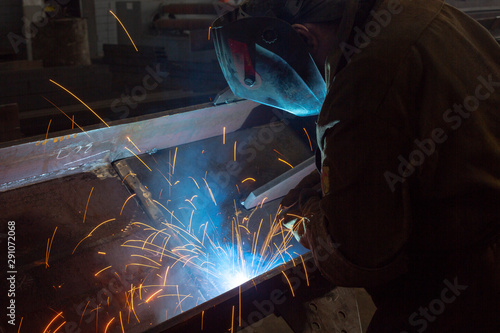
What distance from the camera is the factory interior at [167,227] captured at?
1.61 meters

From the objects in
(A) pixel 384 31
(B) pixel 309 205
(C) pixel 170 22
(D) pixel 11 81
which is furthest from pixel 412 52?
(C) pixel 170 22

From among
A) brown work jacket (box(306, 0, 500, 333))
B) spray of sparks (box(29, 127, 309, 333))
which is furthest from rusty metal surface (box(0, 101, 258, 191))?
brown work jacket (box(306, 0, 500, 333))

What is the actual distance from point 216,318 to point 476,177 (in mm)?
945

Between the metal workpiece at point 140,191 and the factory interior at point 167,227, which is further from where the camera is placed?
the metal workpiece at point 140,191

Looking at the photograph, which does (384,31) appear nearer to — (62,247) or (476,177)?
(476,177)

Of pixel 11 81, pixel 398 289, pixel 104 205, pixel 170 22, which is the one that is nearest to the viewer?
pixel 398 289

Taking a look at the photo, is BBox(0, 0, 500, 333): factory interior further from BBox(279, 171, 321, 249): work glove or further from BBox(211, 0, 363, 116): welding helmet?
BBox(211, 0, 363, 116): welding helmet

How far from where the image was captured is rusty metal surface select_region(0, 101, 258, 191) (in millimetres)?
2213

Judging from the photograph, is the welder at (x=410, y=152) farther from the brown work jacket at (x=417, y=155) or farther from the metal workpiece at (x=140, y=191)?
the metal workpiece at (x=140, y=191)

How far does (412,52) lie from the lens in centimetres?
100

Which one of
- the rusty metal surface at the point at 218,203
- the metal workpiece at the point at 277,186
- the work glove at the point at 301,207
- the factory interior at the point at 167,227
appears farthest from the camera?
the metal workpiece at the point at 277,186

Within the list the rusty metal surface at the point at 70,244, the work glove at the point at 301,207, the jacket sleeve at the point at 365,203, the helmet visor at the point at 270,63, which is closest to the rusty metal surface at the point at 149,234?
the rusty metal surface at the point at 70,244

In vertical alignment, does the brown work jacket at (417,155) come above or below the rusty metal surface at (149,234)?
above

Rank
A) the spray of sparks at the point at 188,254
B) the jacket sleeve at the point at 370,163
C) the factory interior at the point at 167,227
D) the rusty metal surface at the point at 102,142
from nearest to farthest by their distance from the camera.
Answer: the jacket sleeve at the point at 370,163 < the factory interior at the point at 167,227 < the spray of sparks at the point at 188,254 < the rusty metal surface at the point at 102,142
